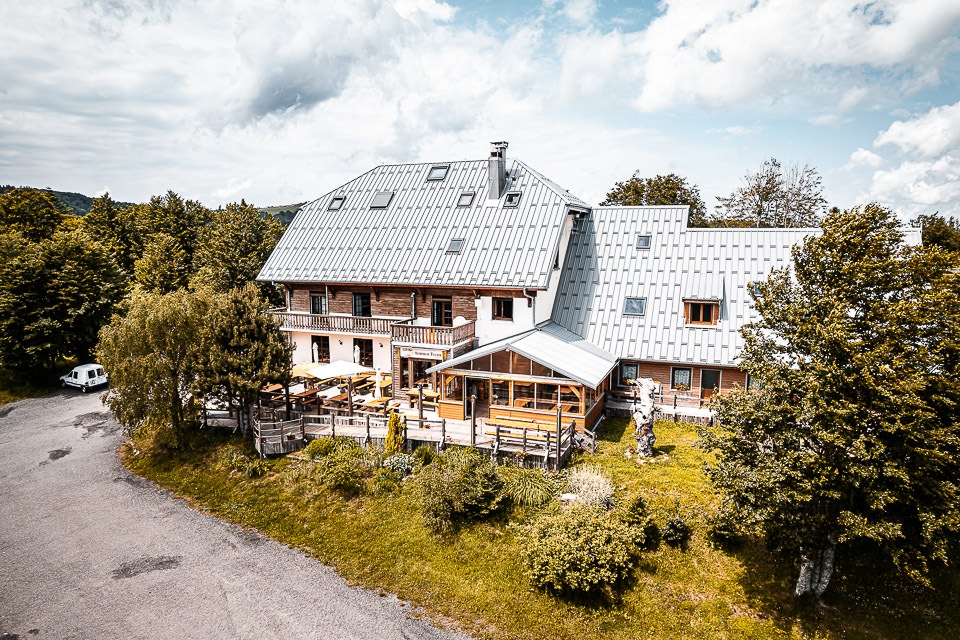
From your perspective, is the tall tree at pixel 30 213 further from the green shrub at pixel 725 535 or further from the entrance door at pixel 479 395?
the green shrub at pixel 725 535

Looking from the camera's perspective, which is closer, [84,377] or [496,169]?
[496,169]

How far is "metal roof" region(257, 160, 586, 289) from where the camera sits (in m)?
24.4

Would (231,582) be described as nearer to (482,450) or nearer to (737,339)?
(482,450)

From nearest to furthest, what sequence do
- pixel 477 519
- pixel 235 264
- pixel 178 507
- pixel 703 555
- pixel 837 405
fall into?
pixel 837 405 → pixel 703 555 → pixel 477 519 → pixel 178 507 → pixel 235 264

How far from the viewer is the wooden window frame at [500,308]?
2430 cm

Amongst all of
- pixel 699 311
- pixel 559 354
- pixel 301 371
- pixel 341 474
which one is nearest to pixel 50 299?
pixel 301 371

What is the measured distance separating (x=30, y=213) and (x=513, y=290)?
62279 mm

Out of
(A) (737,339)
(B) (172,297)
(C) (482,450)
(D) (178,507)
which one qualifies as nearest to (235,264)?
(B) (172,297)

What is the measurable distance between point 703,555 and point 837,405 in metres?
5.90

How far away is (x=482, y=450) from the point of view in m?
19.3

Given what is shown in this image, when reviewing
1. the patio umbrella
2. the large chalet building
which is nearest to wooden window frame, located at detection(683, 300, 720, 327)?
the large chalet building

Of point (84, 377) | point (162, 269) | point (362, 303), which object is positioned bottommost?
point (84, 377)

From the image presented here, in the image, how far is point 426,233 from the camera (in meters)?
26.9

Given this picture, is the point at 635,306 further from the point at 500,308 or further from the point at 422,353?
the point at 422,353
